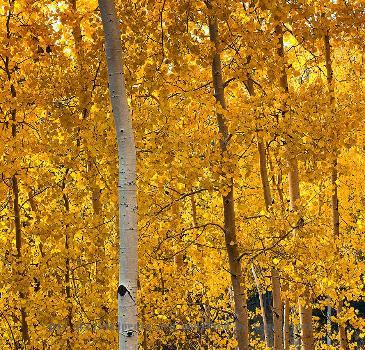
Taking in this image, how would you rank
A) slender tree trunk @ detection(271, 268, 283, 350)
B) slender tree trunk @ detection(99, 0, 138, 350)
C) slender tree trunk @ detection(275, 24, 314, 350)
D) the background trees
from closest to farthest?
slender tree trunk @ detection(99, 0, 138, 350) < the background trees < slender tree trunk @ detection(275, 24, 314, 350) < slender tree trunk @ detection(271, 268, 283, 350)

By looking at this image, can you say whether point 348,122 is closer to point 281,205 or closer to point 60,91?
point 281,205

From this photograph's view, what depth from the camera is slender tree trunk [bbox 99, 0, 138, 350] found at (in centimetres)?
320

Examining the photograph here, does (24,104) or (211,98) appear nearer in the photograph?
(211,98)

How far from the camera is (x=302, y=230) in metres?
5.38

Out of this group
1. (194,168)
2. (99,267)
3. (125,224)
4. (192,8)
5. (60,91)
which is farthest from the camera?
(99,267)

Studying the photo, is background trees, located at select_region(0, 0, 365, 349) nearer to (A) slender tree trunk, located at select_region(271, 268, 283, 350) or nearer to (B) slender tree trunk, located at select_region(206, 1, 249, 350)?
(B) slender tree trunk, located at select_region(206, 1, 249, 350)

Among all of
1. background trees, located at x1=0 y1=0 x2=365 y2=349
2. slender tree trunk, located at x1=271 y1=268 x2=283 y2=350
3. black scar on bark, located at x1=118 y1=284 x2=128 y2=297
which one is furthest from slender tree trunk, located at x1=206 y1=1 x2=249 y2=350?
black scar on bark, located at x1=118 y1=284 x2=128 y2=297

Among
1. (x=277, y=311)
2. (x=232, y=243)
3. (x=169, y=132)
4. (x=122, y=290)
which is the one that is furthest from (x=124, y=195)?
(x=277, y=311)

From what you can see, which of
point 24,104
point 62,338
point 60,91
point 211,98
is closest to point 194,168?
point 211,98

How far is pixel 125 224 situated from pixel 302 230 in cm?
264

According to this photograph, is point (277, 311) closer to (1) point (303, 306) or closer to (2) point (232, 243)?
(1) point (303, 306)

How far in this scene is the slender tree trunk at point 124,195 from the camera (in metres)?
3.20

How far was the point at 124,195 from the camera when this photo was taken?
133 inches

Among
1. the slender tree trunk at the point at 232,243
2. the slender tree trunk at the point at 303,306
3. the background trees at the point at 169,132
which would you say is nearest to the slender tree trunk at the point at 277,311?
the slender tree trunk at the point at 303,306
